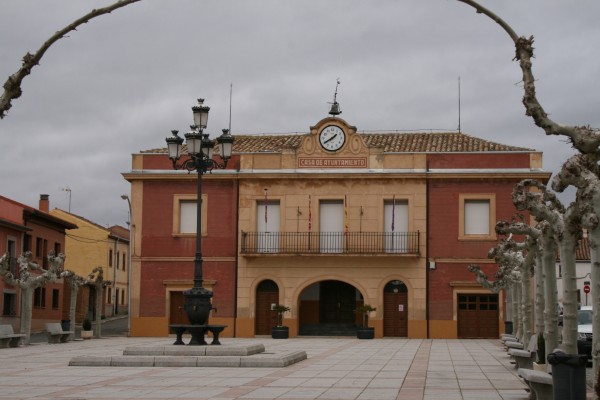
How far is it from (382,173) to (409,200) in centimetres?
157

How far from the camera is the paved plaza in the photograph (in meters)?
14.9

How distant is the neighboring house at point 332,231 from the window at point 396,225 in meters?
0.04

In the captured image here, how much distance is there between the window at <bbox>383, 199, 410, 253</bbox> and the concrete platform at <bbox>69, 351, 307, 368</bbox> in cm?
1814

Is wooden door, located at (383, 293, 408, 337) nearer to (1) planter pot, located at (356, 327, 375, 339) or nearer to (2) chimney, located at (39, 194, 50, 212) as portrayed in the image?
(1) planter pot, located at (356, 327, 375, 339)

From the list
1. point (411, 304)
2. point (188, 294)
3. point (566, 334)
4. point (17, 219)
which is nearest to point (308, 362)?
point (188, 294)

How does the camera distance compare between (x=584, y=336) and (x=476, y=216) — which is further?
A: (x=476, y=216)

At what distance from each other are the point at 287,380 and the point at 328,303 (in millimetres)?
24357

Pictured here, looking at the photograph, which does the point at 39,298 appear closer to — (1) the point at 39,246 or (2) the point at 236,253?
(1) the point at 39,246

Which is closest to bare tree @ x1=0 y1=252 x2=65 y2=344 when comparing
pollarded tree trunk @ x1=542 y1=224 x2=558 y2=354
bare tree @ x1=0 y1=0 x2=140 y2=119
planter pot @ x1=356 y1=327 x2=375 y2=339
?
planter pot @ x1=356 y1=327 x2=375 y2=339

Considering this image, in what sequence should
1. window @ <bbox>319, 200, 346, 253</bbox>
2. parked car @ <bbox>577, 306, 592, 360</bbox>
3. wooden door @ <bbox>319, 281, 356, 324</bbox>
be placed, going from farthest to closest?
wooden door @ <bbox>319, 281, 356, 324</bbox> < window @ <bbox>319, 200, 346, 253</bbox> < parked car @ <bbox>577, 306, 592, 360</bbox>

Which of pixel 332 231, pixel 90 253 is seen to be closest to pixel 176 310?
pixel 332 231

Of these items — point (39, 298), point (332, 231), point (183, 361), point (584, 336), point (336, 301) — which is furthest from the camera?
point (39, 298)

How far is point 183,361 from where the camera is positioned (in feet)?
69.6

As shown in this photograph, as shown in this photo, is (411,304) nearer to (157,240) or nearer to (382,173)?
(382,173)
